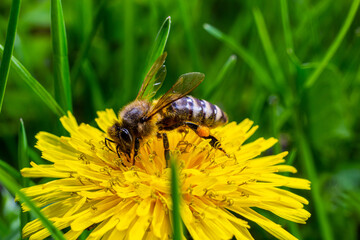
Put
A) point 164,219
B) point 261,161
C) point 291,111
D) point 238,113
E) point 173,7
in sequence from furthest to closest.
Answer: point 173,7, point 238,113, point 291,111, point 261,161, point 164,219

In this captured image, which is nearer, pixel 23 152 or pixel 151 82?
pixel 23 152

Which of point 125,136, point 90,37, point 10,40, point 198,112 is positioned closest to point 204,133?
point 198,112

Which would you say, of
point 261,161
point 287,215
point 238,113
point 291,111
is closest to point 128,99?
point 238,113

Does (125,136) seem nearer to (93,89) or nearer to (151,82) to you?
(151,82)

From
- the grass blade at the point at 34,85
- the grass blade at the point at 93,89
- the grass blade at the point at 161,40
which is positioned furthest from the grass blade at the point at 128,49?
the grass blade at the point at 34,85

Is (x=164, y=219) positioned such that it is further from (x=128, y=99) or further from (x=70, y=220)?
(x=128, y=99)

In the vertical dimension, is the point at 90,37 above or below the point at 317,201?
above

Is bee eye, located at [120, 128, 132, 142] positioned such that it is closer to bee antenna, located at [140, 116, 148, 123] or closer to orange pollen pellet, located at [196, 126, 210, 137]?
bee antenna, located at [140, 116, 148, 123]

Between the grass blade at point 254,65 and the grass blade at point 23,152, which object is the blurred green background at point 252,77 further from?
the grass blade at point 23,152
